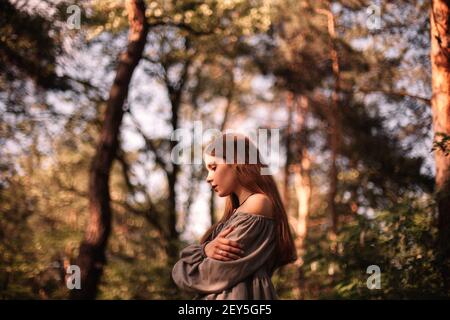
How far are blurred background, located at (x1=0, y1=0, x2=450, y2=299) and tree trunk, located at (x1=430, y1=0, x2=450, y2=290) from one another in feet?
0.07

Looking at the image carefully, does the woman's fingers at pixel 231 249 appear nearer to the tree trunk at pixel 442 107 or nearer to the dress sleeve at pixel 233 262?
the dress sleeve at pixel 233 262

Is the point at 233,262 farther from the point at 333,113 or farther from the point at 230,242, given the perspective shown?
the point at 333,113

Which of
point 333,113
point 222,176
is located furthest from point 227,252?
point 333,113

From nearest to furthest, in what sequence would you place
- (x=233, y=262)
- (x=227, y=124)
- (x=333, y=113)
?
(x=233, y=262)
(x=333, y=113)
(x=227, y=124)

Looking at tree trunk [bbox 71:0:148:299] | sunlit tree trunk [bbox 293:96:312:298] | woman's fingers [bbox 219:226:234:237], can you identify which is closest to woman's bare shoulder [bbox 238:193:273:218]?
woman's fingers [bbox 219:226:234:237]

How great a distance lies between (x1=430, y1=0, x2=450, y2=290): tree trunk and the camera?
741 cm

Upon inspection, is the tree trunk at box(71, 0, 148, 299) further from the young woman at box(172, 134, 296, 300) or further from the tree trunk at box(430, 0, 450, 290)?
the young woman at box(172, 134, 296, 300)

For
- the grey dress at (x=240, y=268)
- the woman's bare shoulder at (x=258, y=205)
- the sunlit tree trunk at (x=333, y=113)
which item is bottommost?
the grey dress at (x=240, y=268)

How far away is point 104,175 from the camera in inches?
364

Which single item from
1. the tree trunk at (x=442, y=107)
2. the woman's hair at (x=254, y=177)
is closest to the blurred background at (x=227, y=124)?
the tree trunk at (x=442, y=107)

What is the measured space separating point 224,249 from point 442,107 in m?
6.05

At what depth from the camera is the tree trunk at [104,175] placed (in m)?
8.87

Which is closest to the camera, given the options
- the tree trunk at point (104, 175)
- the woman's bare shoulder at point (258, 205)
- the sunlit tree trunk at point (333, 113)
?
the woman's bare shoulder at point (258, 205)

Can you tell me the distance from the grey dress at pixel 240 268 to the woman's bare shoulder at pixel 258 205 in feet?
0.08
